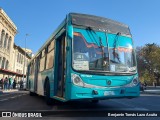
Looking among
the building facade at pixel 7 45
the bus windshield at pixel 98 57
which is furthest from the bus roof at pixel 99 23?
the building facade at pixel 7 45

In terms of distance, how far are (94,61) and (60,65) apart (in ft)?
5.59

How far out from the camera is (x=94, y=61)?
8578 millimetres

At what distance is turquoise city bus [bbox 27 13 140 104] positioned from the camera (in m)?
8.26

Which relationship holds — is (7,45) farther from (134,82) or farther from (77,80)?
(77,80)

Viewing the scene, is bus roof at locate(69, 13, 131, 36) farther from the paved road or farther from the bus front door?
the paved road

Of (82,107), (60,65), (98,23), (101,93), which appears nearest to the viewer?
(101,93)

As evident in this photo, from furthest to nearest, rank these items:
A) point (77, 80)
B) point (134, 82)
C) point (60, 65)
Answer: point (60, 65) < point (134, 82) < point (77, 80)

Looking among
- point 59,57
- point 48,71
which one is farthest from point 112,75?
point 48,71

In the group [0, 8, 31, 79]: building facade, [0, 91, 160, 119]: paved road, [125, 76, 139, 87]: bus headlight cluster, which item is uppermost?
[0, 8, 31, 79]: building facade

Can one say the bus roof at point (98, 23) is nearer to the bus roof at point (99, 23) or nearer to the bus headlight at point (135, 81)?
the bus roof at point (99, 23)

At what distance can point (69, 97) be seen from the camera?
8.07m

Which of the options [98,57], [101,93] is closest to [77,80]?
[101,93]

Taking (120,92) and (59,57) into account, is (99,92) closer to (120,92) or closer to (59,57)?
(120,92)

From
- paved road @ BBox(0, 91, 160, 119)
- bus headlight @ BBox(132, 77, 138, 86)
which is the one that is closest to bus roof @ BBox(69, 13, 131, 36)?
bus headlight @ BBox(132, 77, 138, 86)
